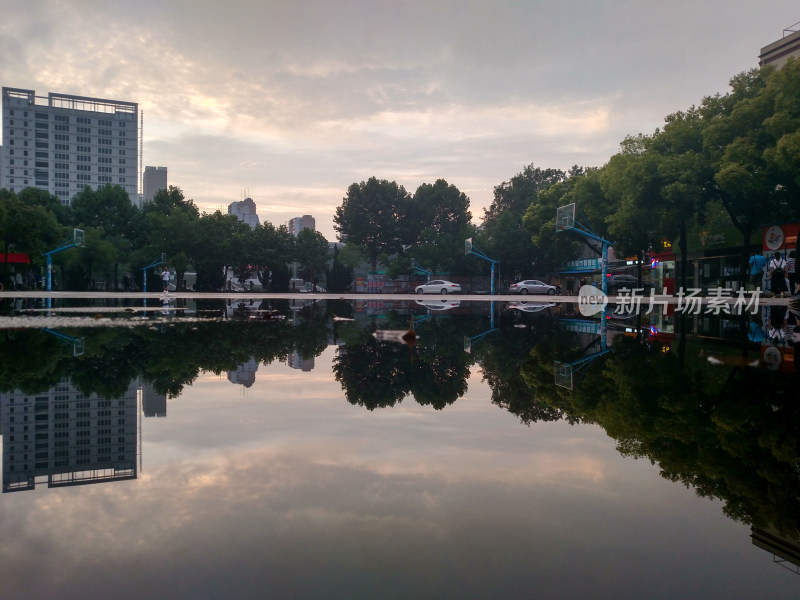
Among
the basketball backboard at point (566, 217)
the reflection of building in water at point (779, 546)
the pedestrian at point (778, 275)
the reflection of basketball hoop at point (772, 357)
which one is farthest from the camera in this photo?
the basketball backboard at point (566, 217)

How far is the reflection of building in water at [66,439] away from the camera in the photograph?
11.4 ft

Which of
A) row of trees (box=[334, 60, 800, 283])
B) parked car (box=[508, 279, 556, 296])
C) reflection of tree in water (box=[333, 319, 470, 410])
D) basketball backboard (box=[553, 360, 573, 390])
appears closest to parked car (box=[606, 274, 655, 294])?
parked car (box=[508, 279, 556, 296])

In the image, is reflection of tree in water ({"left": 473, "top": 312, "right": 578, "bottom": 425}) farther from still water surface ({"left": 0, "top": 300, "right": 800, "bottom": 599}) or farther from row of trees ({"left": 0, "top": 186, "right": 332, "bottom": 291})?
row of trees ({"left": 0, "top": 186, "right": 332, "bottom": 291})

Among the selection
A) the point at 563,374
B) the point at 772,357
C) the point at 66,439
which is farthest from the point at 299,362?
the point at 772,357

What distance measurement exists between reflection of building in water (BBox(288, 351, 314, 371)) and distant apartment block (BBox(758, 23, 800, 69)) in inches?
2378

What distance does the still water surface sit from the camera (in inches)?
90.3

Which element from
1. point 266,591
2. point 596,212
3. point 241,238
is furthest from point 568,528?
point 241,238

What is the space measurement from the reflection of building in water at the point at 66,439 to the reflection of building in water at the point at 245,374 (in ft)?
4.47

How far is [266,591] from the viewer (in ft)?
7.04

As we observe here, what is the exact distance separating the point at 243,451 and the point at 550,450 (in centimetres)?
214

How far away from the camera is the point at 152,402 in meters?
5.29

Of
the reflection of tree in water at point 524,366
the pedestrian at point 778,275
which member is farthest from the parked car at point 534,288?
the reflection of tree in water at point 524,366

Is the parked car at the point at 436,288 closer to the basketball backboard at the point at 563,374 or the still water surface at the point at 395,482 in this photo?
the basketball backboard at the point at 563,374

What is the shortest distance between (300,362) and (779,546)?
646cm
